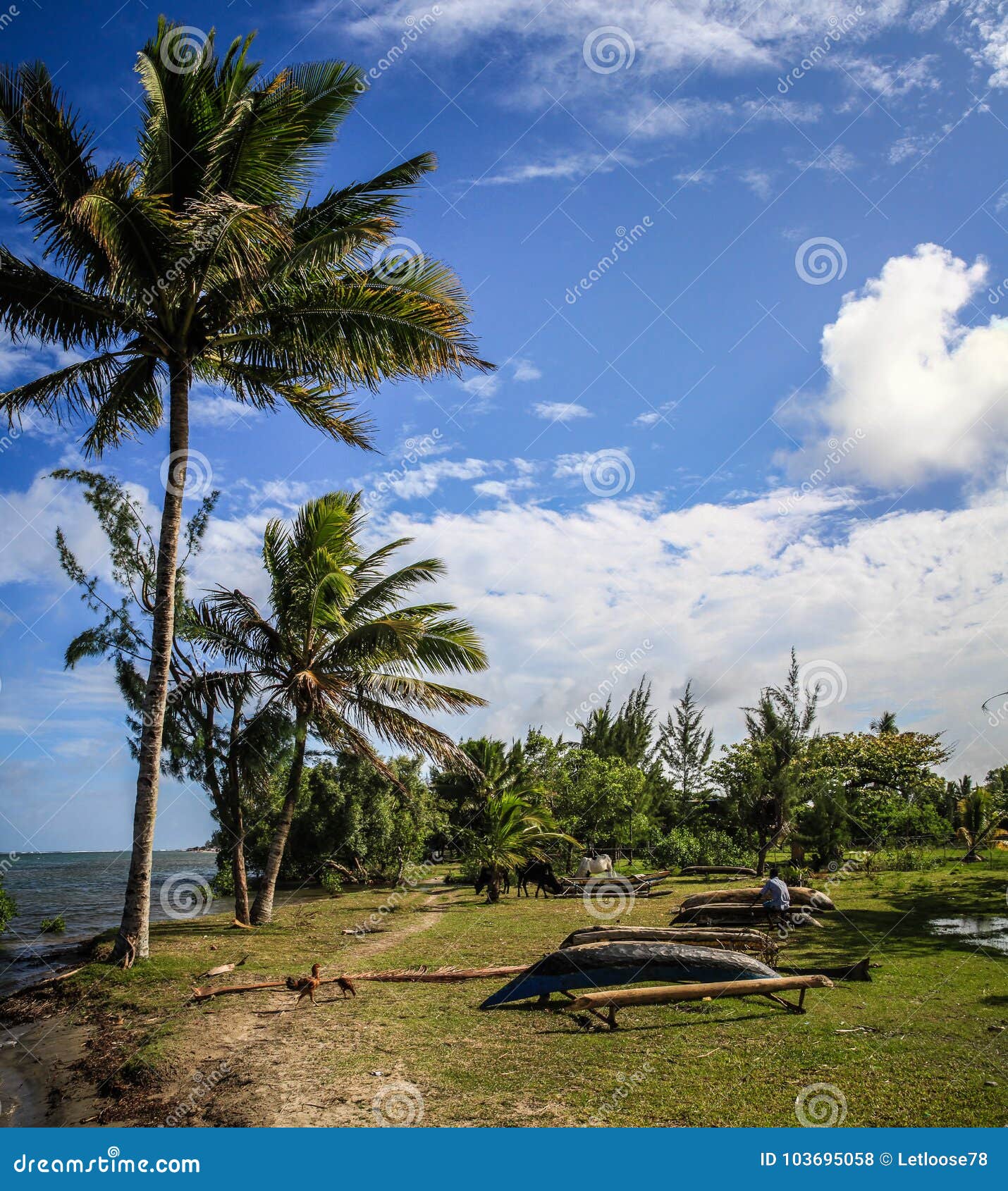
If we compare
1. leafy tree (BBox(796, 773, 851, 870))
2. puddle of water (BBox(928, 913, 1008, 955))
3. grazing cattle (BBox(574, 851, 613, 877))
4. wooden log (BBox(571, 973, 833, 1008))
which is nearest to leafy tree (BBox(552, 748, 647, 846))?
grazing cattle (BBox(574, 851, 613, 877))

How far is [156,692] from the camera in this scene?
11414 millimetres

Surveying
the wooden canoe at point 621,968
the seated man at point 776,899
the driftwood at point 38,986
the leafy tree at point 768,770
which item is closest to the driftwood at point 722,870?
the leafy tree at point 768,770

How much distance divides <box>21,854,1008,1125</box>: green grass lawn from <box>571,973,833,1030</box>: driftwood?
16cm

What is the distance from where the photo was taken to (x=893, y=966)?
34.9 feet

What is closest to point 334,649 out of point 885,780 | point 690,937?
point 690,937

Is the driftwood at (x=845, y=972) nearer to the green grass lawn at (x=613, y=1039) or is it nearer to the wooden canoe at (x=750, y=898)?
the green grass lawn at (x=613, y=1039)

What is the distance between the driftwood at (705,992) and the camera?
7844 millimetres

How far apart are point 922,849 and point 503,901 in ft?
51.6

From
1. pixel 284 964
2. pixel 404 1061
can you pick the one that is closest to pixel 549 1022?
pixel 404 1061

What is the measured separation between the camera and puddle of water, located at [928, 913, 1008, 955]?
40.7ft

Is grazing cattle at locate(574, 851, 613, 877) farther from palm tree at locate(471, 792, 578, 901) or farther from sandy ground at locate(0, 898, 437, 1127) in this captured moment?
sandy ground at locate(0, 898, 437, 1127)

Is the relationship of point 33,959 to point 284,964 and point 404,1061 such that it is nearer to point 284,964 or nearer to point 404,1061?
point 284,964

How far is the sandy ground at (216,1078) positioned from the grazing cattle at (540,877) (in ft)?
47.7

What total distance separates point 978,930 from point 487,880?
12.7 m
